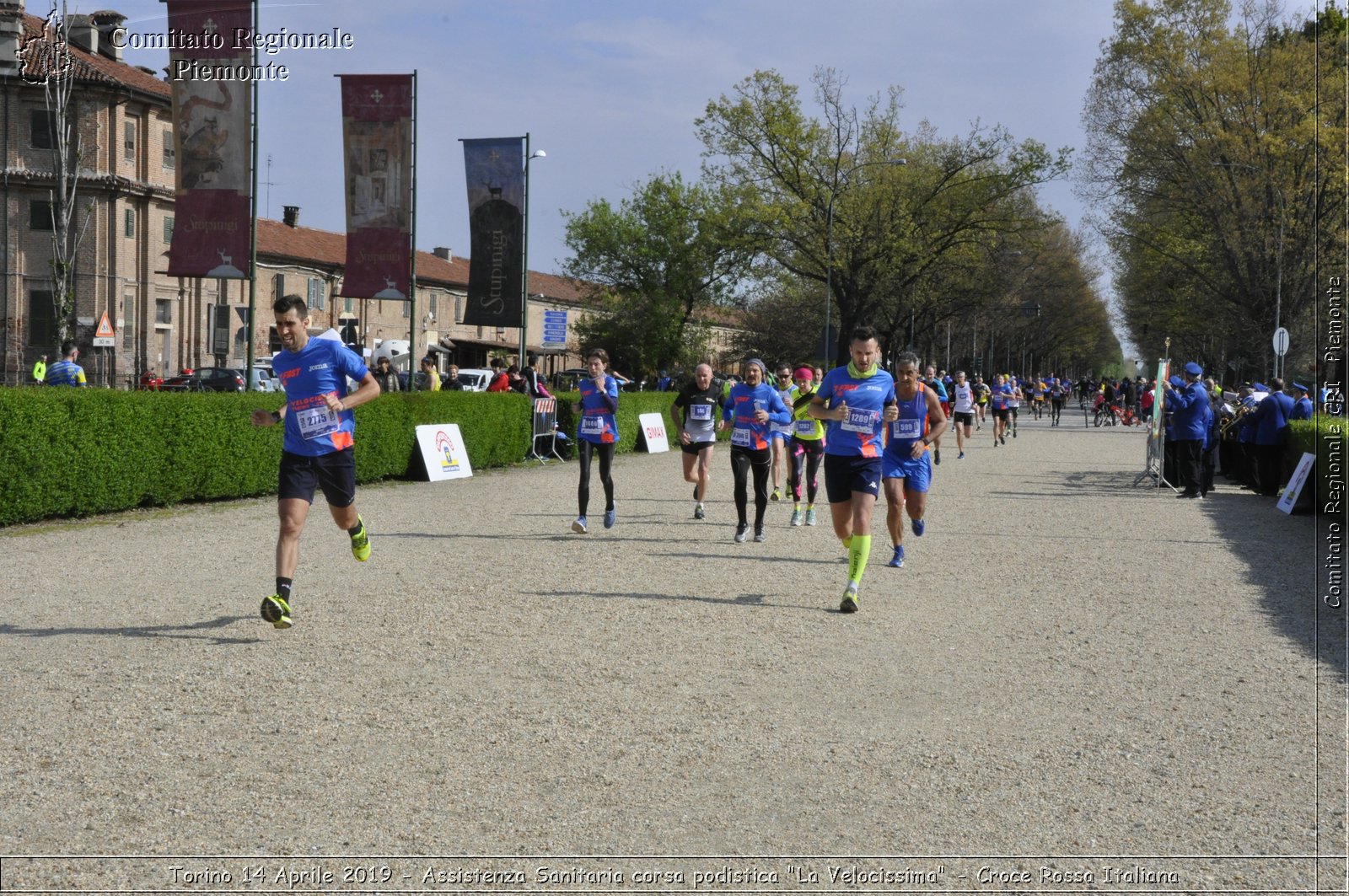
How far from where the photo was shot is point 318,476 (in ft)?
26.7

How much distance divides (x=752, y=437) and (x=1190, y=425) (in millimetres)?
9387

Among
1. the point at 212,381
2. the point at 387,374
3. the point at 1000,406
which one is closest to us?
the point at 387,374

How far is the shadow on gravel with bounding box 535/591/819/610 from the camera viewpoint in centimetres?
920

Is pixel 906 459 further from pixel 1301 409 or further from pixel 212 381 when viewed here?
pixel 212 381

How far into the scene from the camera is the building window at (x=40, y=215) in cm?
4875

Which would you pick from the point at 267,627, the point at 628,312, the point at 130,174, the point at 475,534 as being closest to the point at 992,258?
the point at 628,312

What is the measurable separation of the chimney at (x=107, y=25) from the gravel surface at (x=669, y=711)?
47580mm

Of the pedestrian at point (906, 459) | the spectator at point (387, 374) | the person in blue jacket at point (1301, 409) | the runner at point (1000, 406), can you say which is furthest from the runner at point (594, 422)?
the runner at point (1000, 406)

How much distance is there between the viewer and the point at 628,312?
7344cm

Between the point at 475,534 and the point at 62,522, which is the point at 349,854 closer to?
the point at 475,534

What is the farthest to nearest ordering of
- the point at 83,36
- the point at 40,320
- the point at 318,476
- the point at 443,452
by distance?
the point at 83,36
the point at 40,320
the point at 443,452
the point at 318,476

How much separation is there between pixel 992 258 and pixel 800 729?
52.7 metres

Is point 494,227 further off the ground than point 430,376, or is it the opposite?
point 494,227

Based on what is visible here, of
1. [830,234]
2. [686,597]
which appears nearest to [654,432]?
[830,234]
